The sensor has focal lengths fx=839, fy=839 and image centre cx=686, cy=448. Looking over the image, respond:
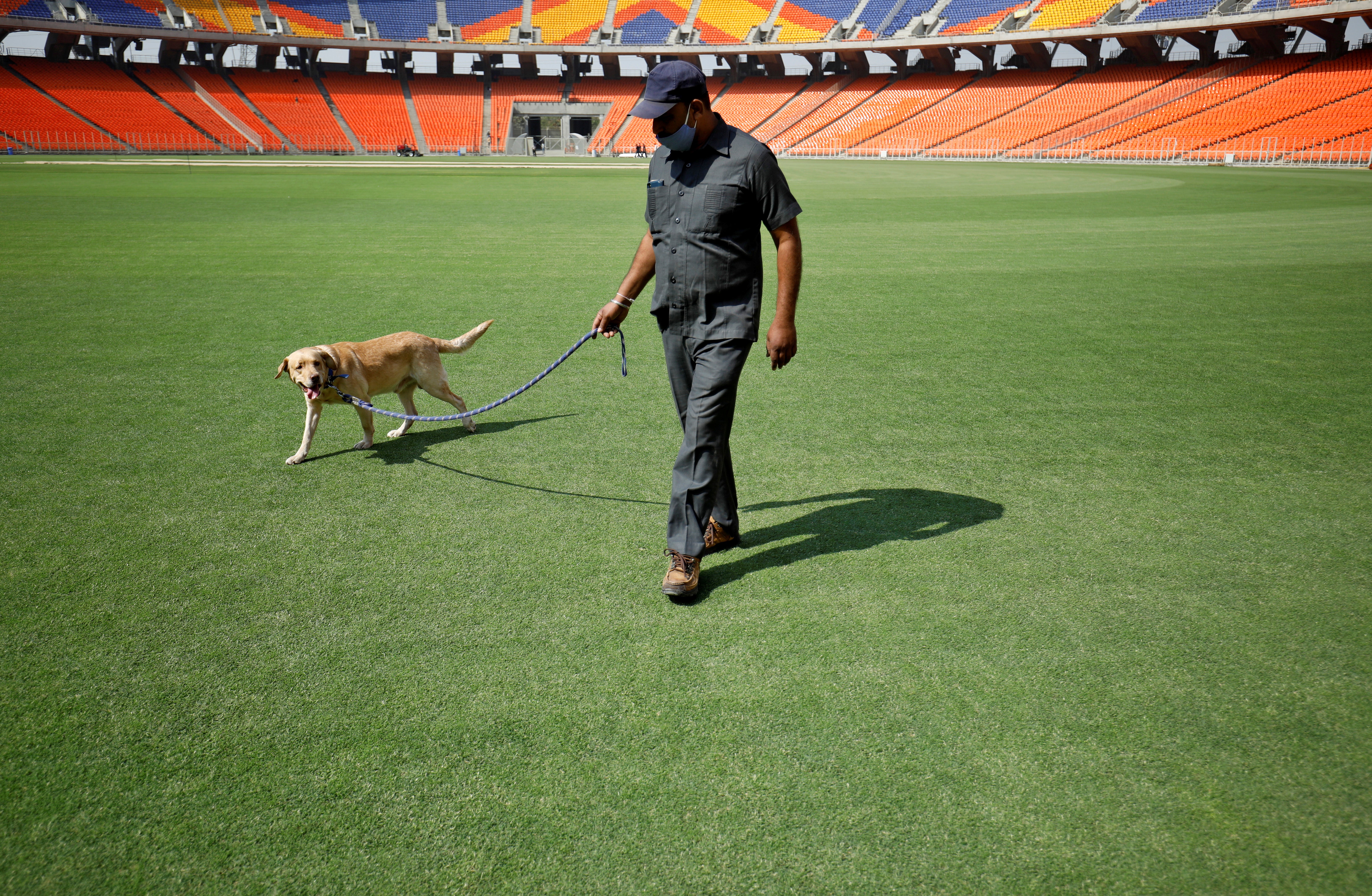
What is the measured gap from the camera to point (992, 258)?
1202 centimetres

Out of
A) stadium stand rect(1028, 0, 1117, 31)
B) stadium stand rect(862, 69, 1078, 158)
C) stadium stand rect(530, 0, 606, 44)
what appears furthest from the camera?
stadium stand rect(530, 0, 606, 44)

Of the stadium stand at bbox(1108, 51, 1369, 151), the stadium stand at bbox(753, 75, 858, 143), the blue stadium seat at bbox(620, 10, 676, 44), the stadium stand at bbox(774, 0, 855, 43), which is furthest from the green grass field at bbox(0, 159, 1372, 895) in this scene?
the blue stadium seat at bbox(620, 10, 676, 44)

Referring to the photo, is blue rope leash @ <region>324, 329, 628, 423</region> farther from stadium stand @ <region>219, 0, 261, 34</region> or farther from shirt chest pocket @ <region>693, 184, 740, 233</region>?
stadium stand @ <region>219, 0, 261, 34</region>

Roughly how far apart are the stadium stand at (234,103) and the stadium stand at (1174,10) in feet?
163

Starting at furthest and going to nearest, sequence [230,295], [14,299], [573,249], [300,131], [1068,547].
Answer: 1. [300,131]
2. [573,249]
3. [230,295]
4. [14,299]
5. [1068,547]

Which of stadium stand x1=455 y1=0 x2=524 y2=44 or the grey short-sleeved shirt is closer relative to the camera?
the grey short-sleeved shirt

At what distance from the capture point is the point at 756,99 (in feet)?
194

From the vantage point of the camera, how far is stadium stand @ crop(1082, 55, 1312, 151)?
41469 mm

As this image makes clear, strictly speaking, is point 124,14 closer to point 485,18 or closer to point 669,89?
point 485,18

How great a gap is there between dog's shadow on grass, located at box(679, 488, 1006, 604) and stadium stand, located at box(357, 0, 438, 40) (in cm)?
6423

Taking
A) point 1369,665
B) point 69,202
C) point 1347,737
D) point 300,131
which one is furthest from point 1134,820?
point 300,131

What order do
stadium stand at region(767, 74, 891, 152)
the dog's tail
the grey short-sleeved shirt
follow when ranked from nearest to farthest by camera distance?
the grey short-sleeved shirt → the dog's tail → stadium stand at region(767, 74, 891, 152)

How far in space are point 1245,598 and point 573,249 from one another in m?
11.0

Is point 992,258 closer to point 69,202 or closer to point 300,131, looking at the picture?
point 69,202
